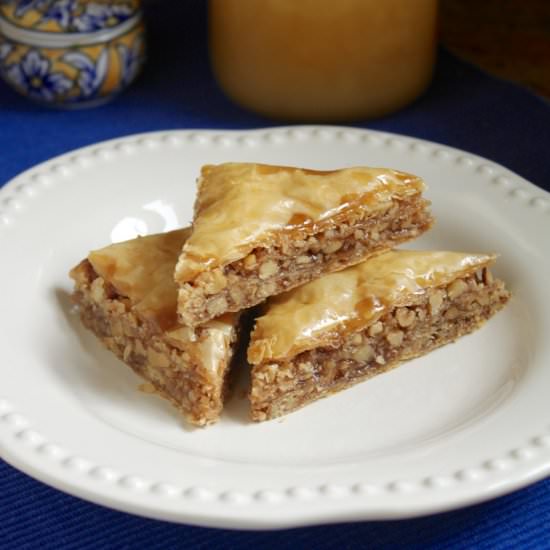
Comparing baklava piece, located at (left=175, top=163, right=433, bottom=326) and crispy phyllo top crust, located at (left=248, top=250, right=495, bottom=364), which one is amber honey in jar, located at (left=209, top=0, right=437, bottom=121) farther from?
crispy phyllo top crust, located at (left=248, top=250, right=495, bottom=364)

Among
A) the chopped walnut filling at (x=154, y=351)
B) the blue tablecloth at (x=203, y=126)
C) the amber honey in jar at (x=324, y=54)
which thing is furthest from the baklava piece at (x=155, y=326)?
the amber honey in jar at (x=324, y=54)

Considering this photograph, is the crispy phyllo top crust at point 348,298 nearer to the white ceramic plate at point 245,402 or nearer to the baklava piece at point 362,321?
the baklava piece at point 362,321

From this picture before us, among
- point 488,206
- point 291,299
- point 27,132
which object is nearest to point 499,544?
point 291,299

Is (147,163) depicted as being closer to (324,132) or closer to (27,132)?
(324,132)

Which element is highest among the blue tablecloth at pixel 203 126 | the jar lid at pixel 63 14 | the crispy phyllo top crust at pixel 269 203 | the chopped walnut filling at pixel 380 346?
the crispy phyllo top crust at pixel 269 203

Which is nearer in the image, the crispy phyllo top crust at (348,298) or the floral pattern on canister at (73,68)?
the crispy phyllo top crust at (348,298)

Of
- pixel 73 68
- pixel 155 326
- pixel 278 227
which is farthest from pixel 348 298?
pixel 73 68

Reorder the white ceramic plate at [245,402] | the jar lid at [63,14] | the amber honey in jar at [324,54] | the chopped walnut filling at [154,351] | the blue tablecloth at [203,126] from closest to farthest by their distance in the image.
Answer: the white ceramic plate at [245,402] < the blue tablecloth at [203,126] < the chopped walnut filling at [154,351] < the amber honey in jar at [324,54] < the jar lid at [63,14]
